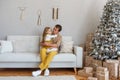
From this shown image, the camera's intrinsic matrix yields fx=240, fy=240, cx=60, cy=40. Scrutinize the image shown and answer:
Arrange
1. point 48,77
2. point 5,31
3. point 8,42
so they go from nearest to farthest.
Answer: point 48,77, point 8,42, point 5,31

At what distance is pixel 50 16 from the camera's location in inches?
249

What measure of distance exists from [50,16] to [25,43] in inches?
39.9

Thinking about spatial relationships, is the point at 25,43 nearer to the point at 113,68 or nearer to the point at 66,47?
→ the point at 66,47

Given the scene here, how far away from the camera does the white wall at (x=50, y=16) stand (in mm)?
6254

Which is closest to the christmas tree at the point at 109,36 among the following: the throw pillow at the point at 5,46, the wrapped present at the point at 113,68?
the wrapped present at the point at 113,68

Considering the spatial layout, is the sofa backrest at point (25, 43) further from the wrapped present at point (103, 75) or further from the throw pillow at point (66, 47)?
the wrapped present at point (103, 75)

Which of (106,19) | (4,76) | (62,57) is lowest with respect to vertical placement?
(4,76)

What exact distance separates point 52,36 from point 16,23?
3.89ft

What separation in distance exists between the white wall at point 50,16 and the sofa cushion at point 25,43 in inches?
15.2

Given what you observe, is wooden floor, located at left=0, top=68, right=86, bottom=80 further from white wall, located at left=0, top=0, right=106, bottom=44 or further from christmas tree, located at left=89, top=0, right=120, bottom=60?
white wall, located at left=0, top=0, right=106, bottom=44

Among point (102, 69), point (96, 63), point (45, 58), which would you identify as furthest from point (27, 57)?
point (102, 69)

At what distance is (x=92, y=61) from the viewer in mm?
5582

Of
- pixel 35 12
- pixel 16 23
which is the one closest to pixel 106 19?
pixel 35 12

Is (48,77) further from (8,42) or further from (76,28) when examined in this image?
(76,28)
